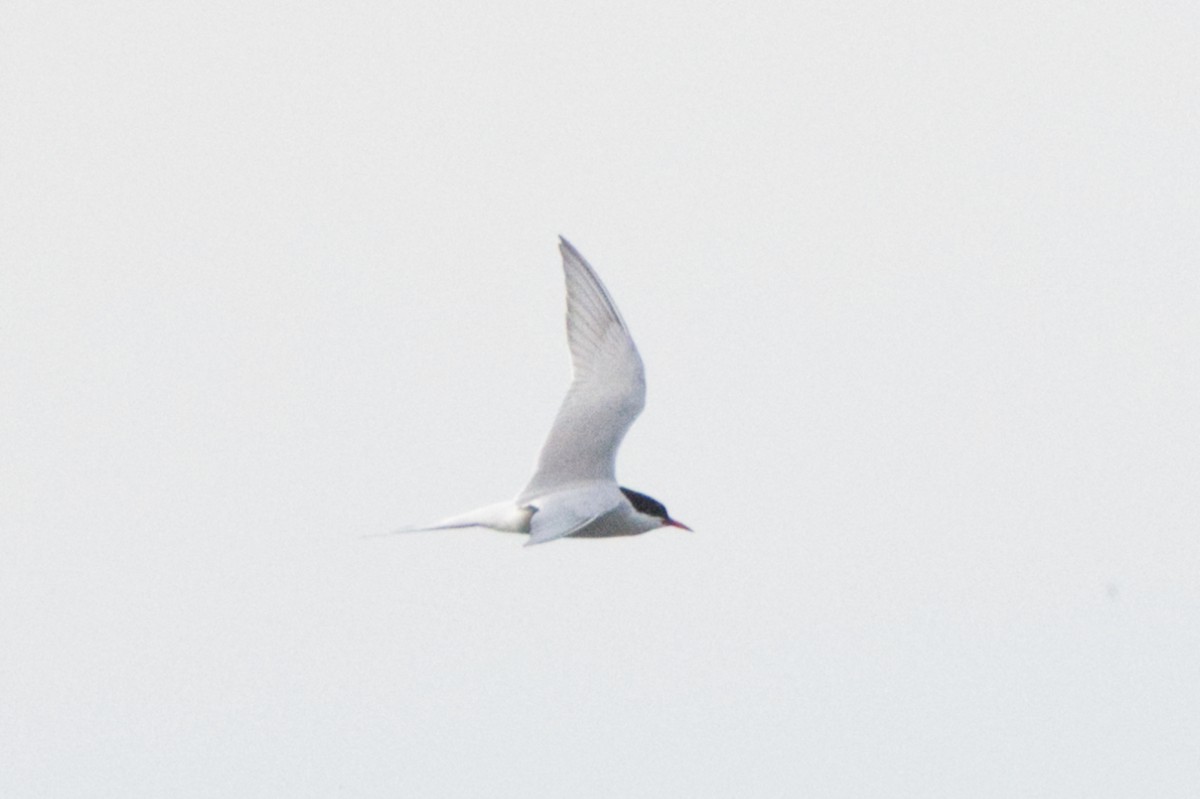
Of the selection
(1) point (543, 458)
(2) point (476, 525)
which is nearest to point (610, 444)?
(1) point (543, 458)

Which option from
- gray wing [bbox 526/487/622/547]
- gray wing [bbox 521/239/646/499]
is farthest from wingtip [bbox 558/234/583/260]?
gray wing [bbox 526/487/622/547]

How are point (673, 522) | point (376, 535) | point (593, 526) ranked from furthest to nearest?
point (673, 522), point (593, 526), point (376, 535)

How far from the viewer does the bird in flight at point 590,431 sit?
12.0 metres

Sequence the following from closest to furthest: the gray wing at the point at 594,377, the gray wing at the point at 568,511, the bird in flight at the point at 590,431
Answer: the gray wing at the point at 568,511
the bird in flight at the point at 590,431
the gray wing at the point at 594,377

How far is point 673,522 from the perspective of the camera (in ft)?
43.1

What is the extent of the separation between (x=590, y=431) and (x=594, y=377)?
0.43 m

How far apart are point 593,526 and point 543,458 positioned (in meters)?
0.58

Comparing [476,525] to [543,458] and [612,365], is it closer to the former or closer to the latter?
[543,458]

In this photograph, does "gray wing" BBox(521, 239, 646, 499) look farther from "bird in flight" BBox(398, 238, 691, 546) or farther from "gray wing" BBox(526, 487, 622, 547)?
"gray wing" BBox(526, 487, 622, 547)

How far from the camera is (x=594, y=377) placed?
13.0 meters

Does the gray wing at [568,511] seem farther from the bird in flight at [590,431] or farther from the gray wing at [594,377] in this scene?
the gray wing at [594,377]

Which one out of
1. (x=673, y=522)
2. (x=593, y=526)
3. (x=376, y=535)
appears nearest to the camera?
(x=376, y=535)

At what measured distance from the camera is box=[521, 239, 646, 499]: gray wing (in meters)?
12.7

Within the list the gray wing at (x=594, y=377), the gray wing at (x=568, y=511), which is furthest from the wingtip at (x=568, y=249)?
the gray wing at (x=568, y=511)
